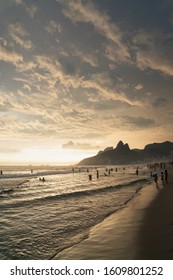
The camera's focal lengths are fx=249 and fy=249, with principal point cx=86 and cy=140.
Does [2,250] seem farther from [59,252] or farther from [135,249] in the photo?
[135,249]

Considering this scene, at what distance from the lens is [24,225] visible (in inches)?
645

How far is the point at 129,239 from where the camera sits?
39.9ft

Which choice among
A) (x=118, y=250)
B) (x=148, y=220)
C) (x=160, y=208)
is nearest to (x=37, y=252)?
(x=118, y=250)

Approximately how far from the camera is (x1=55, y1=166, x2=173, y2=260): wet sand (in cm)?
1008

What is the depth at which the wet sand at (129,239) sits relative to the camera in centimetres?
1008

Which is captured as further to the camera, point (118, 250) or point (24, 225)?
point (24, 225)

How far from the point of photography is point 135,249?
10602mm

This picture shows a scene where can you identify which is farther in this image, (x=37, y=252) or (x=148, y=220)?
(x=148, y=220)

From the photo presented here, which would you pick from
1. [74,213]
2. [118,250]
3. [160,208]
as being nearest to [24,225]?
[74,213]

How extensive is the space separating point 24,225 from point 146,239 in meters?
8.32
